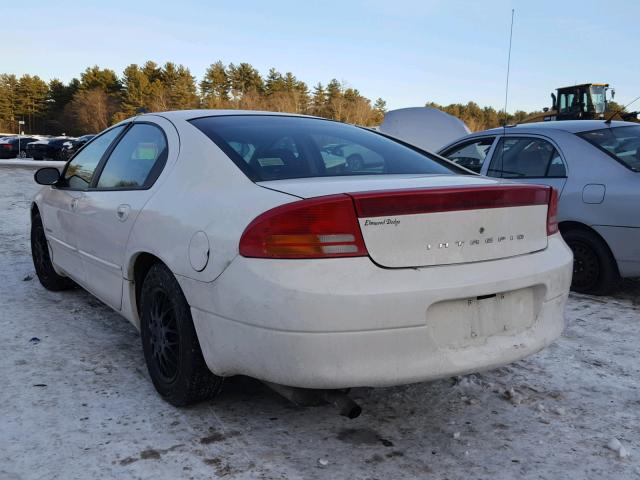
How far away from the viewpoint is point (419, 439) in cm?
249

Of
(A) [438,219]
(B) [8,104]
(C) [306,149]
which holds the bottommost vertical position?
(A) [438,219]

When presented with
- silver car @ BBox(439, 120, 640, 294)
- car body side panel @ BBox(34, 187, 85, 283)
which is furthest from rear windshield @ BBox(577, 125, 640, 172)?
car body side panel @ BBox(34, 187, 85, 283)

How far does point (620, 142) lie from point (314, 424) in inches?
147

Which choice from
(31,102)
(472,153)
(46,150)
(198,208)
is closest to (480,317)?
(198,208)

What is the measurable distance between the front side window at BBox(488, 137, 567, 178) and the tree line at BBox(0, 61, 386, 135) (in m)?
57.9

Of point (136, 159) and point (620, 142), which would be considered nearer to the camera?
point (136, 159)

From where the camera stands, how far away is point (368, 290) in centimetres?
204

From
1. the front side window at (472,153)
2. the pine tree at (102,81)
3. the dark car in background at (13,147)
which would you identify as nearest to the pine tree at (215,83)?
the pine tree at (102,81)

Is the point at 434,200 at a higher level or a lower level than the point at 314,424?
higher

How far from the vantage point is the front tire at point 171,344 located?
2514mm

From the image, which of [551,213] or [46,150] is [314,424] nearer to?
[551,213]

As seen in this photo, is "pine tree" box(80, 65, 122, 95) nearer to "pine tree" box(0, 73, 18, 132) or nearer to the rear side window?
"pine tree" box(0, 73, 18, 132)

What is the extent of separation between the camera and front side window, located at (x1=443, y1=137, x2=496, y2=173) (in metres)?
5.73

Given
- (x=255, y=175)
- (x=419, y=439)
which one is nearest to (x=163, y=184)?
(x=255, y=175)
